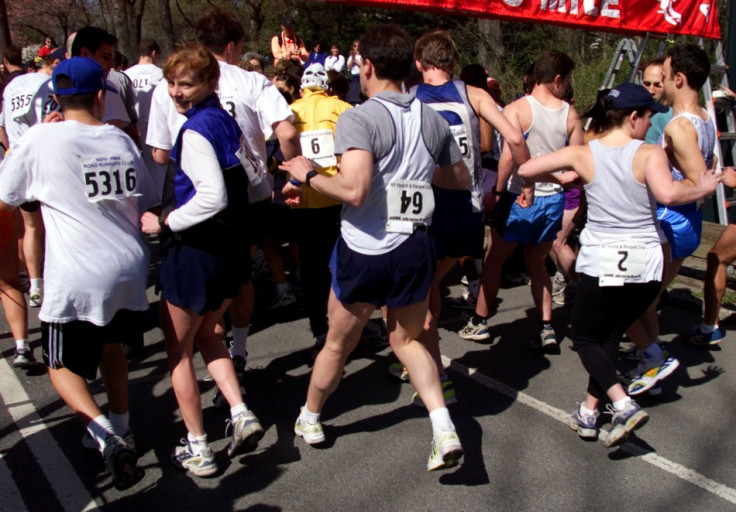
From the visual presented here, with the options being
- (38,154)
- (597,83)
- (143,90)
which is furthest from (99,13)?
(38,154)

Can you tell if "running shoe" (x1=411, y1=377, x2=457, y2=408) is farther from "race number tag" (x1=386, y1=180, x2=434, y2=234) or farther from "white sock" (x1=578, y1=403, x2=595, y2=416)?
"race number tag" (x1=386, y1=180, x2=434, y2=234)

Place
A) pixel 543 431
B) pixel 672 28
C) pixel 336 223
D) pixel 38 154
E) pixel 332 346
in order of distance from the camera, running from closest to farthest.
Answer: pixel 38 154 → pixel 332 346 → pixel 543 431 → pixel 336 223 → pixel 672 28

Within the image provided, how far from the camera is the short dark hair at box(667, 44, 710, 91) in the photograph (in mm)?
4336

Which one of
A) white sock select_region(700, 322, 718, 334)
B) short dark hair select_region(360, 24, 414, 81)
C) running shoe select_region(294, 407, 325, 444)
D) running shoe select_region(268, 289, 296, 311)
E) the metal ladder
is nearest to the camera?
short dark hair select_region(360, 24, 414, 81)

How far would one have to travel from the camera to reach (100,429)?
129 inches

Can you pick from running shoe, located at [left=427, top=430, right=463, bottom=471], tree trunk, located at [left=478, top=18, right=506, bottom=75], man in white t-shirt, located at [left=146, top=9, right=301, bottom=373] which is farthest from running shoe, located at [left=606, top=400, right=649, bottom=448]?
tree trunk, located at [left=478, top=18, right=506, bottom=75]

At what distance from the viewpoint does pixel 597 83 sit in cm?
1148

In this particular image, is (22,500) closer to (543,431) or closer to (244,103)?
(244,103)

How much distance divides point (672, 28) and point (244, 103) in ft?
18.1

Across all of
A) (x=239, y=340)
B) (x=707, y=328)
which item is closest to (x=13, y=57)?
(x=239, y=340)

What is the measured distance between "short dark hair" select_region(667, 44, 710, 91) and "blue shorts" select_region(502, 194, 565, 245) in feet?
3.54

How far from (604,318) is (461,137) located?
4.27 feet

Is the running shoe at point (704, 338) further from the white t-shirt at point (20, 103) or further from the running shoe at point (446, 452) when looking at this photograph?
the white t-shirt at point (20, 103)

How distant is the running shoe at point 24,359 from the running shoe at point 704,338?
4627 millimetres
